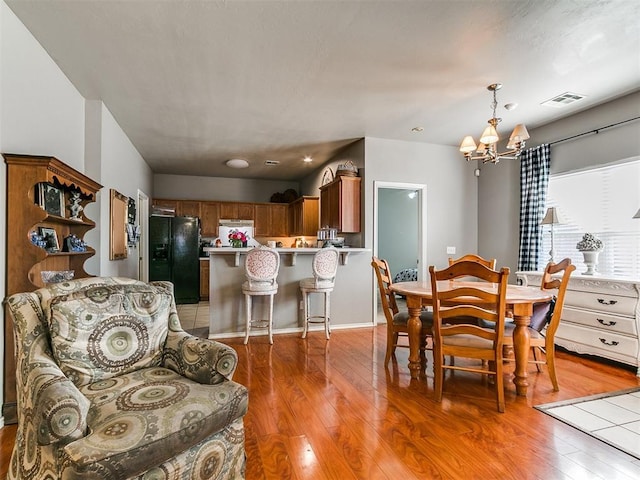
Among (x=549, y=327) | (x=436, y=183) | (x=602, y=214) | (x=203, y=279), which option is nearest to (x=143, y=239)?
(x=203, y=279)

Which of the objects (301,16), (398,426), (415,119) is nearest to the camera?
(398,426)

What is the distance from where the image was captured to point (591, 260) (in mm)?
3510

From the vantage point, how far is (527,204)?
4.40 metres

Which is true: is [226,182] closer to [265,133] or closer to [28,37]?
[265,133]

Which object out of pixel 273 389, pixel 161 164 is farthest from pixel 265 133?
pixel 273 389

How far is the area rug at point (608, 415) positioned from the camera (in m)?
1.95

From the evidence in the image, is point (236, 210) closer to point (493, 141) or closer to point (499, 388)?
point (493, 141)

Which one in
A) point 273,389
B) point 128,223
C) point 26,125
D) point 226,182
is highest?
point 226,182

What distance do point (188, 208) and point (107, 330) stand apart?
6006mm

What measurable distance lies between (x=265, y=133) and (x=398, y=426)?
385 cm

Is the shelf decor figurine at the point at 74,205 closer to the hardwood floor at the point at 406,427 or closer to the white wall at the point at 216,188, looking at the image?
the hardwood floor at the point at 406,427

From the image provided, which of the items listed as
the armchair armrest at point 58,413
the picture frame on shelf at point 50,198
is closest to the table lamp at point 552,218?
the armchair armrest at point 58,413

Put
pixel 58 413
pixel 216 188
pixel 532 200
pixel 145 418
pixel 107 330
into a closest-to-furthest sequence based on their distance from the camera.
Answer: pixel 58 413
pixel 145 418
pixel 107 330
pixel 532 200
pixel 216 188

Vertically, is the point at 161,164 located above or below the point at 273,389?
above
